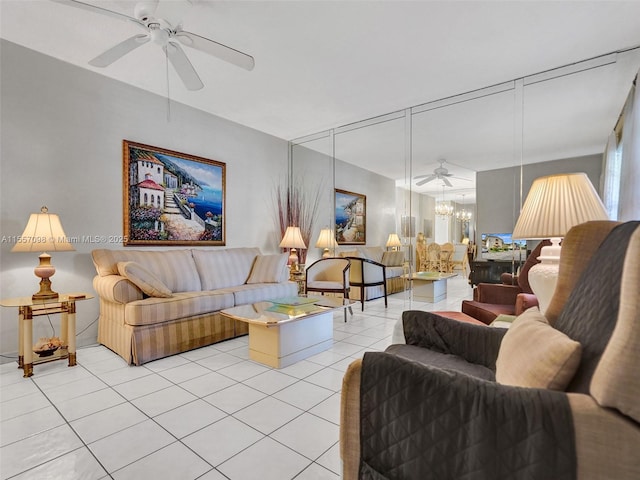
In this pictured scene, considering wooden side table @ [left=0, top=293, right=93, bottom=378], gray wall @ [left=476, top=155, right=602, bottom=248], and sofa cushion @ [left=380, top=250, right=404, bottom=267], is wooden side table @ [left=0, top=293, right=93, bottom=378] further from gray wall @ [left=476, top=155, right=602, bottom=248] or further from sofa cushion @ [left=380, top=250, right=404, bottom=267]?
gray wall @ [left=476, top=155, right=602, bottom=248]

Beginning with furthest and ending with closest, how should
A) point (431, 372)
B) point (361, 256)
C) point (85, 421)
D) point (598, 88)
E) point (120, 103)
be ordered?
point (361, 256)
point (120, 103)
point (598, 88)
point (85, 421)
point (431, 372)

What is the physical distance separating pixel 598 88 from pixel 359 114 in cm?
254

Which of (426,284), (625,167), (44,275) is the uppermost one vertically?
(625,167)

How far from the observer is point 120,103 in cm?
348

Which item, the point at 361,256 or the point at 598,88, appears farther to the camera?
the point at 361,256

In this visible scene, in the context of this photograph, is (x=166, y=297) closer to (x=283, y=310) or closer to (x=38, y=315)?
(x=38, y=315)

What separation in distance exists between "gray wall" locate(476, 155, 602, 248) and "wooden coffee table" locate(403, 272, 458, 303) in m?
0.92

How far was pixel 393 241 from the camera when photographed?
4.79 metres

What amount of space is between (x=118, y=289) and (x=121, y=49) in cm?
187

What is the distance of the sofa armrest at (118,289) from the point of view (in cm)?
278

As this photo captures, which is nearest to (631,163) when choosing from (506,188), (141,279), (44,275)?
(506,188)

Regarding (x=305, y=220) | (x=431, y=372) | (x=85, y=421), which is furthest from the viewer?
(x=305, y=220)

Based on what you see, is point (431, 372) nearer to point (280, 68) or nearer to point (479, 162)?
point (280, 68)

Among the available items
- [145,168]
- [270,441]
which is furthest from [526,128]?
[145,168]
